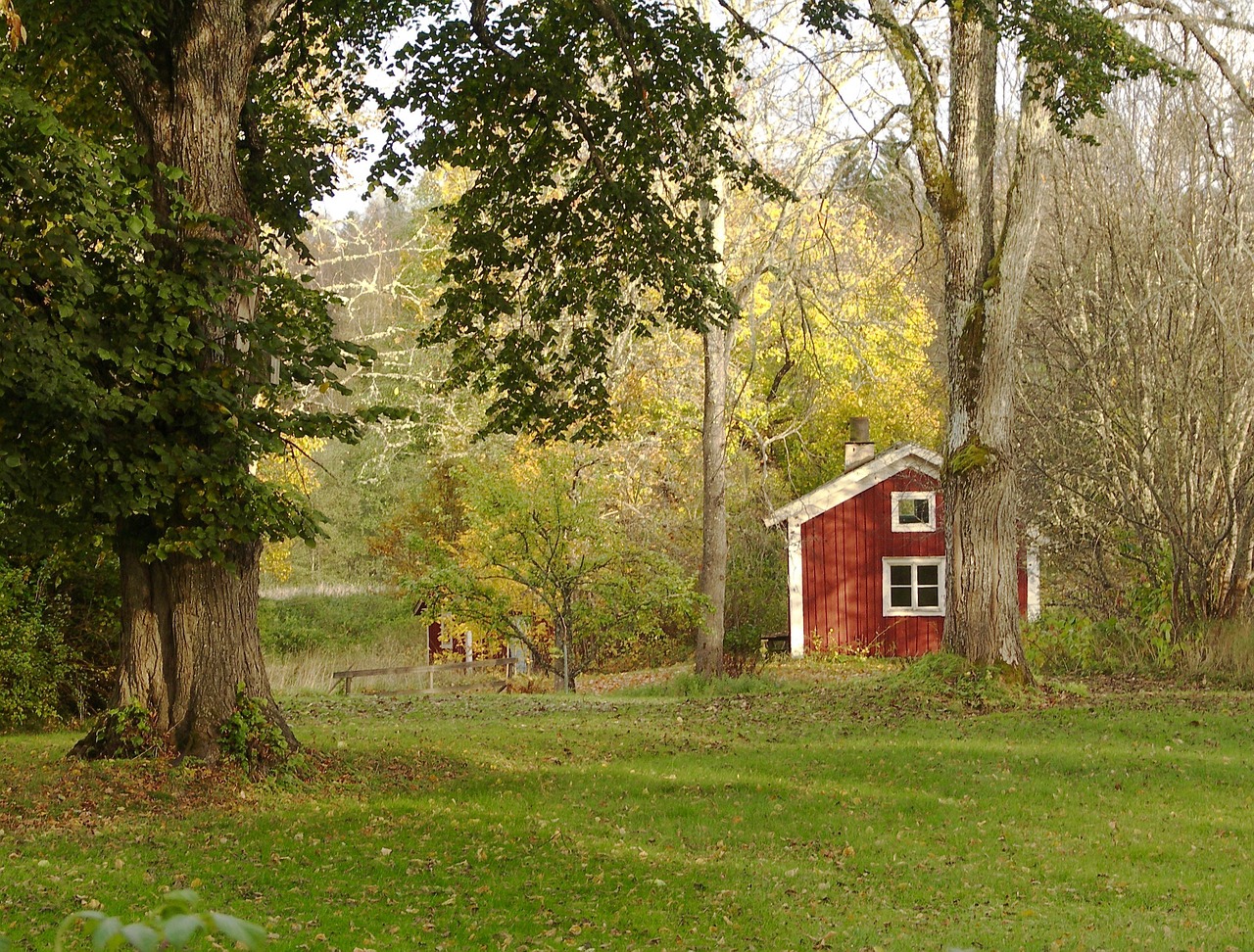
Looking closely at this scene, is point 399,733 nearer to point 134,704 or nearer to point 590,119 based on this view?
point 134,704

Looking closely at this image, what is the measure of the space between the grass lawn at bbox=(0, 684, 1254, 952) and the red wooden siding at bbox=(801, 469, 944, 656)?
55.8 ft

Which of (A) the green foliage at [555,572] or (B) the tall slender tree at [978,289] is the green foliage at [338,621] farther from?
(B) the tall slender tree at [978,289]

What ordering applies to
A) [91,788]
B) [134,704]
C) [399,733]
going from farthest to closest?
[399,733] < [134,704] < [91,788]

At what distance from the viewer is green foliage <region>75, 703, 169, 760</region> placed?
31.9 feet

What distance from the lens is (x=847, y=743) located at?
492 inches

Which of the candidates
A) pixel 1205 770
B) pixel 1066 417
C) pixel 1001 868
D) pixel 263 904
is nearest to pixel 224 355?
pixel 263 904

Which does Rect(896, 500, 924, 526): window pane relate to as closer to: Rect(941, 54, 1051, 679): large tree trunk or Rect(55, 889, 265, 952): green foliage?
Rect(941, 54, 1051, 679): large tree trunk

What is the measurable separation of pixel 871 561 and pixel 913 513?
159 cm

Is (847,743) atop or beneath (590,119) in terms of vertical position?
beneath

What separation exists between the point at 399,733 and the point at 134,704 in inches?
159

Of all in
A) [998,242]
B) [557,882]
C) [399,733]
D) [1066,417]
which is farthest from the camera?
[1066,417]

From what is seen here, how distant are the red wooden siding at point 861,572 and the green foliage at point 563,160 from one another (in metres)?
17.9

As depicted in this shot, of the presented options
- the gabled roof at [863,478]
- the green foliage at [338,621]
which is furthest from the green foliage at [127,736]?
the green foliage at [338,621]

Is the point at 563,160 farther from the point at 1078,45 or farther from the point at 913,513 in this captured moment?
the point at 913,513
